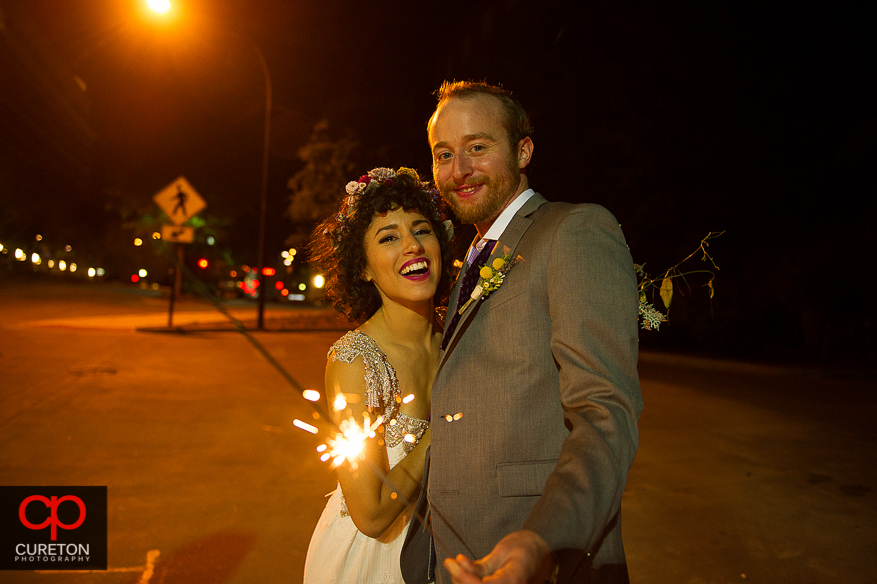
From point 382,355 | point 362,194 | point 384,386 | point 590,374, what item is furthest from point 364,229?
point 590,374

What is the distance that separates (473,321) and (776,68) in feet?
47.2

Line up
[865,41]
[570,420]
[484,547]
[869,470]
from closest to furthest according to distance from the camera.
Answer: [570,420] < [484,547] < [869,470] < [865,41]

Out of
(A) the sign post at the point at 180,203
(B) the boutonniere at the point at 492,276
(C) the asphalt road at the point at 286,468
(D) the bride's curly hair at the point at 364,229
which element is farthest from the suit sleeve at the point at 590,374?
(A) the sign post at the point at 180,203

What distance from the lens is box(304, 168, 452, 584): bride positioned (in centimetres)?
229

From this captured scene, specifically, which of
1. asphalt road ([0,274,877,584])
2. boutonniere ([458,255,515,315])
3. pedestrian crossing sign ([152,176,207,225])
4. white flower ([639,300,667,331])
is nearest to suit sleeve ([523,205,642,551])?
boutonniere ([458,255,515,315])

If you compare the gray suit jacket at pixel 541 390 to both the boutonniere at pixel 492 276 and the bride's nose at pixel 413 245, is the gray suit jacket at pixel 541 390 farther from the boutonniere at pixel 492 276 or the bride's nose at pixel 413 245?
the bride's nose at pixel 413 245

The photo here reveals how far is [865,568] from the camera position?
12.9 feet

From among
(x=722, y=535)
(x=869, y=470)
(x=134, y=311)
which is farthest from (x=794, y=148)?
(x=134, y=311)

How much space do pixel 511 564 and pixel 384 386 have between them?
1.39 metres

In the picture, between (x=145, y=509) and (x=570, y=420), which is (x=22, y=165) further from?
(x=570, y=420)

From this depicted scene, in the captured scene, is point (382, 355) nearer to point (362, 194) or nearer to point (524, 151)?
point (362, 194)

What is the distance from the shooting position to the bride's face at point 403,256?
2.50 metres

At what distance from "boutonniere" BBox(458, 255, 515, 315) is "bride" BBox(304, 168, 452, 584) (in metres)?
0.71

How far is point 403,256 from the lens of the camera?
2.53 metres
